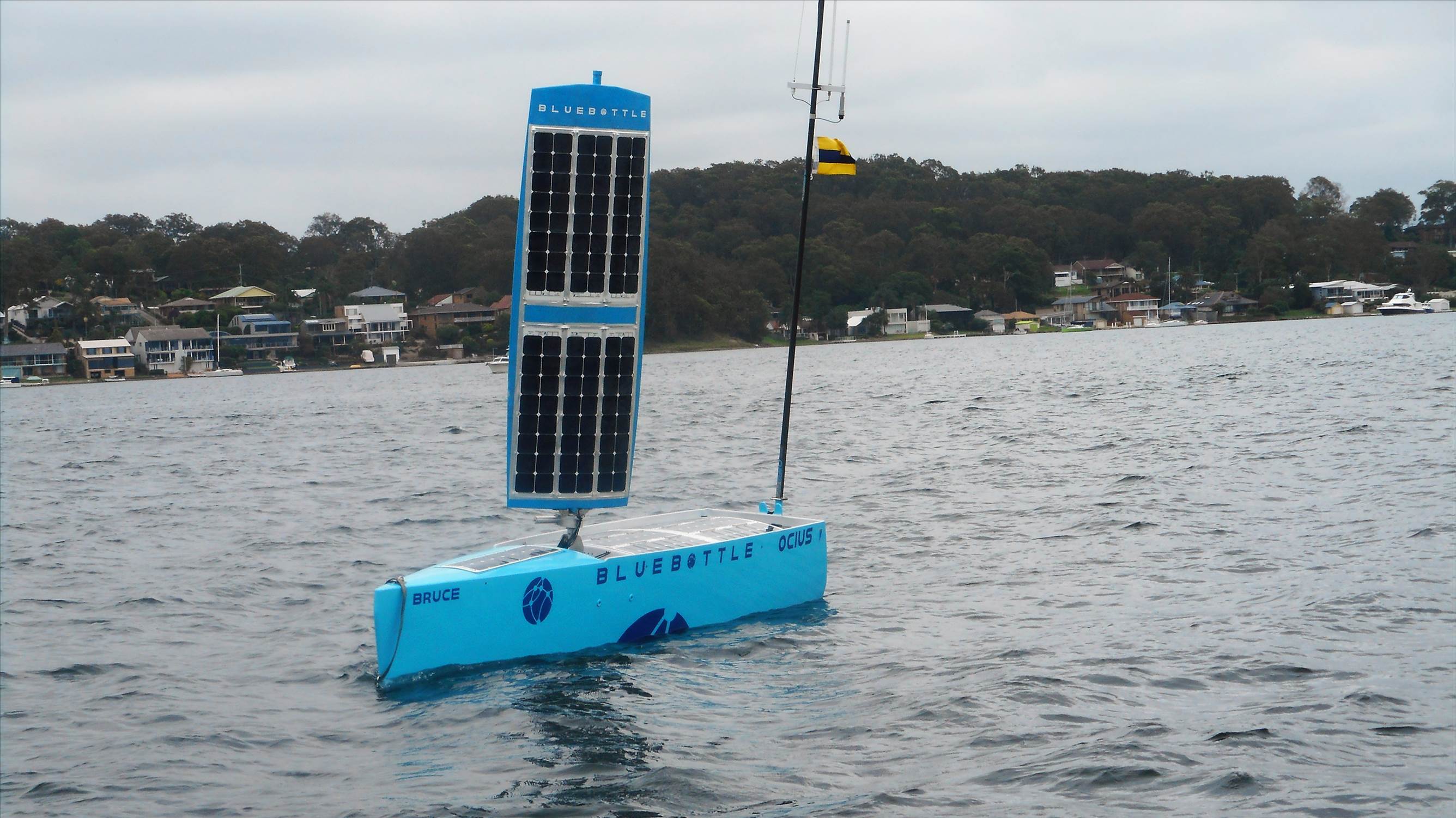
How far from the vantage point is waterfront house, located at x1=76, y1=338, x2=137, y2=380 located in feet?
367

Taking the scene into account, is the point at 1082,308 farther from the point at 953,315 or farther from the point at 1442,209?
the point at 1442,209

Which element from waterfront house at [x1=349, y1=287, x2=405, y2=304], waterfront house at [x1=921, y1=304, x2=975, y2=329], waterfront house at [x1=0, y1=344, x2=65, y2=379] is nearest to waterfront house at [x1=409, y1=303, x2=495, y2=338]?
waterfront house at [x1=349, y1=287, x2=405, y2=304]

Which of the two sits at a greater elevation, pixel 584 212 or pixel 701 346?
pixel 584 212

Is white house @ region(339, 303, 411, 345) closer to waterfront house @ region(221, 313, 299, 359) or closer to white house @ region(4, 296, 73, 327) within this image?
waterfront house @ region(221, 313, 299, 359)

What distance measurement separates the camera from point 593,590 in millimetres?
12102

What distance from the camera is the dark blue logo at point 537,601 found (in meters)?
11.7

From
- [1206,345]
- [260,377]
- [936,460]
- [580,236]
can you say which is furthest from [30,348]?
[580,236]

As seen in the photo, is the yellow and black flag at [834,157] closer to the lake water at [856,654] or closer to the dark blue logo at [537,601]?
the lake water at [856,654]

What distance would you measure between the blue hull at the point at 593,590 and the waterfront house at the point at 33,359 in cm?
11535

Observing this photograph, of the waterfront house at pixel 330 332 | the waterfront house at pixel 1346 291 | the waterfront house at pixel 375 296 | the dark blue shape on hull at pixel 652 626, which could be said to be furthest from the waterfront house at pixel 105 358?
the waterfront house at pixel 1346 291

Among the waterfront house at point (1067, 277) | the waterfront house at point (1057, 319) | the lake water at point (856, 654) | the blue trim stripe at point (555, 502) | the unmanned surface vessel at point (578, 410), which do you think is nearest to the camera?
the lake water at point (856, 654)

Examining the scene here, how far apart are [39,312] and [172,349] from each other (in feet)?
47.2

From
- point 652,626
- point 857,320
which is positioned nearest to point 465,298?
point 857,320

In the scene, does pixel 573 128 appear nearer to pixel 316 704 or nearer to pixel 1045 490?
pixel 316 704
